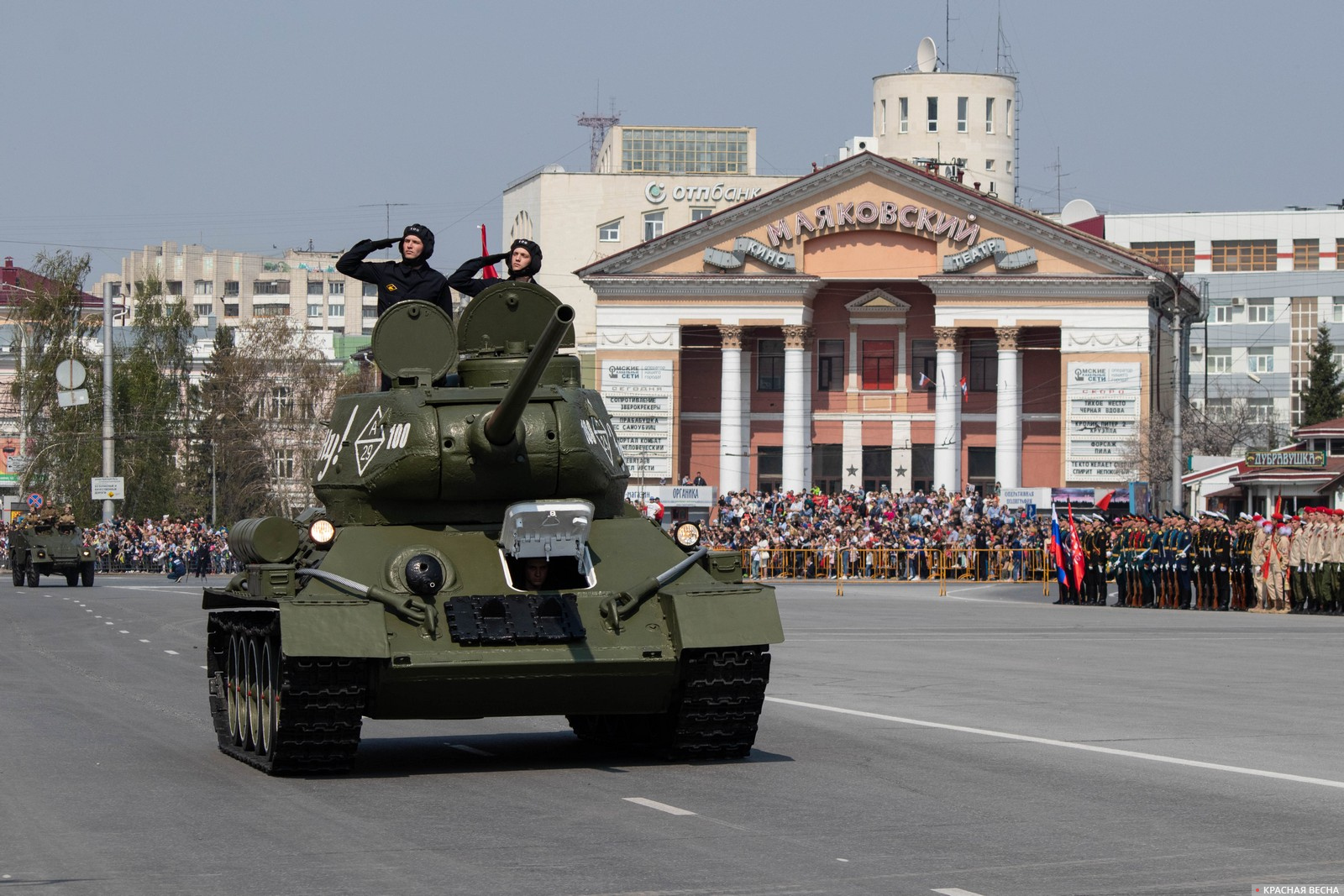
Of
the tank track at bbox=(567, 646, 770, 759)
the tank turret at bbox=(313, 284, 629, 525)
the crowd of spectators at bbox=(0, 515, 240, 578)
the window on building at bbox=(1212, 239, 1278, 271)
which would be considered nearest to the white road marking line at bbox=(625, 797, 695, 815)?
the tank track at bbox=(567, 646, 770, 759)

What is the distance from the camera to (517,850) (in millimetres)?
9805

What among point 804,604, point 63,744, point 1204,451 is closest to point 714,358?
point 1204,451

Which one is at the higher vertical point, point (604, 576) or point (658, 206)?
point (658, 206)

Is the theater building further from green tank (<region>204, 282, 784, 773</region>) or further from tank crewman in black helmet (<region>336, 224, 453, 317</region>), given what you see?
green tank (<region>204, 282, 784, 773</region>)

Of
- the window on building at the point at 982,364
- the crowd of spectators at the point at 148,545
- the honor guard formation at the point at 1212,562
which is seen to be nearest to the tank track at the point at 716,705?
the honor guard formation at the point at 1212,562

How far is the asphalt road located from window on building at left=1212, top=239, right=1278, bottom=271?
9671cm

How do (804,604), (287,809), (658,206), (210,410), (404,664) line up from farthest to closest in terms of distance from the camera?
(658,206)
(210,410)
(804,604)
(404,664)
(287,809)

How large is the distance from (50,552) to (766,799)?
47.8 metres

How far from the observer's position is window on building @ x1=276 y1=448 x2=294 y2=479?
93.9m

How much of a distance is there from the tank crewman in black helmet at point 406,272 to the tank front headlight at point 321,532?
2253 mm

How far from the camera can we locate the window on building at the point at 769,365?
270 ft

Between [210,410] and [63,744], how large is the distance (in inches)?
3197

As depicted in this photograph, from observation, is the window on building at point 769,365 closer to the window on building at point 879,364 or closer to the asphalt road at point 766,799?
the window on building at point 879,364

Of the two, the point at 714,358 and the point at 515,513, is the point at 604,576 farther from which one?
the point at 714,358
